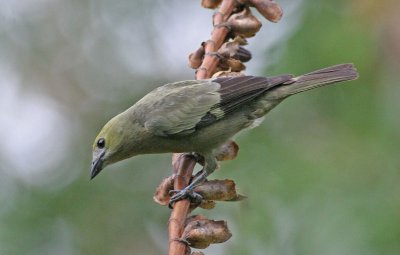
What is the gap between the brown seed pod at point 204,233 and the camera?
85.5 inches

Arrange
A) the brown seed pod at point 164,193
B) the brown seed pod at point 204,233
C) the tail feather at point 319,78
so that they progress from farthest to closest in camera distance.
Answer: the tail feather at point 319,78 → the brown seed pod at point 164,193 → the brown seed pod at point 204,233

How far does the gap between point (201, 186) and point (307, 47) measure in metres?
1.45

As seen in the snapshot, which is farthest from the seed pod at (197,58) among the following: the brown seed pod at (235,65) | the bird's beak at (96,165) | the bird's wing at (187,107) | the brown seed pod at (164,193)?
the bird's beak at (96,165)

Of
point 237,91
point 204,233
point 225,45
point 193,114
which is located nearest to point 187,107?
point 193,114

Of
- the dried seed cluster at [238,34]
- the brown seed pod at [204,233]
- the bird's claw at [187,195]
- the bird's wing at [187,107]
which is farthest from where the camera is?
the bird's wing at [187,107]

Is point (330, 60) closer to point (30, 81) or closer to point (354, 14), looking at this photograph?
point (354, 14)

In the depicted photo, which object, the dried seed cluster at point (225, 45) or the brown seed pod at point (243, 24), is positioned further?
the brown seed pod at point (243, 24)

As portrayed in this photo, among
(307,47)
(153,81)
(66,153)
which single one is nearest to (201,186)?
(307,47)

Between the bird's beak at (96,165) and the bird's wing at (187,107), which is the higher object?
the bird's wing at (187,107)

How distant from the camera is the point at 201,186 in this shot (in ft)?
8.09

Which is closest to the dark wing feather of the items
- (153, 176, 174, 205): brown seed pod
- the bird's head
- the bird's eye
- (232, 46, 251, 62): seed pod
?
the bird's head

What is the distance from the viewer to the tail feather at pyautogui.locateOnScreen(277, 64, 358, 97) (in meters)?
3.61

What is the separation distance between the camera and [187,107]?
3961mm

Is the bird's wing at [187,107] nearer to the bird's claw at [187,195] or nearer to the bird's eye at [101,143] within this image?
the bird's eye at [101,143]
